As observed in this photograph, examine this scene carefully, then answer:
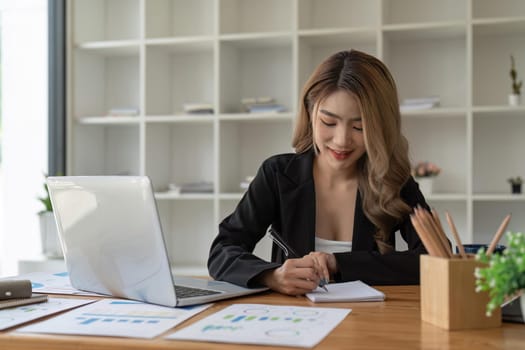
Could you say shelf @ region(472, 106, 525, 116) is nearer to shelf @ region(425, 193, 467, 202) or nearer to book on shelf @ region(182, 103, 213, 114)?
shelf @ region(425, 193, 467, 202)

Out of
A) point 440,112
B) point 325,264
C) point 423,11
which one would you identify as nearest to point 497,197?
point 440,112

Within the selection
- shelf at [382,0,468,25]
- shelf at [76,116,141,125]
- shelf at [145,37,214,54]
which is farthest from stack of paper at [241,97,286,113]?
shelf at [382,0,468,25]

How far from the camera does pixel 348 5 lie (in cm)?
395

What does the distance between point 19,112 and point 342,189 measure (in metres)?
2.73

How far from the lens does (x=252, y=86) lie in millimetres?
4125

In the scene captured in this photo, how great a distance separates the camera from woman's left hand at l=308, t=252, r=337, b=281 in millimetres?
1628

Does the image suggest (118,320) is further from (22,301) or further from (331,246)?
(331,246)

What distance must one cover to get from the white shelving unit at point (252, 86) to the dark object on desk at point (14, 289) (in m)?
2.28

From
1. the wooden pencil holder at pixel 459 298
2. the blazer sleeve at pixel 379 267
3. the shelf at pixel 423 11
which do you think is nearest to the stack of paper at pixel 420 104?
the shelf at pixel 423 11

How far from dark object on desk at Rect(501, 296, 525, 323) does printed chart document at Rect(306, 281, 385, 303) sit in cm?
29

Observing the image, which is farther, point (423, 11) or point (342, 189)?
point (423, 11)

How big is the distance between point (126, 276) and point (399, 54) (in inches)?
107

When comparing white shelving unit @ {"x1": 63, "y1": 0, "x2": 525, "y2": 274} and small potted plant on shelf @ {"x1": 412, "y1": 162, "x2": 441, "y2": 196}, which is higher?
white shelving unit @ {"x1": 63, "y1": 0, "x2": 525, "y2": 274}

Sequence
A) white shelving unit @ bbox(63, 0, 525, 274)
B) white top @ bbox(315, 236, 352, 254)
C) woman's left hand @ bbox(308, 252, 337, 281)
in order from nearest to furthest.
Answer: woman's left hand @ bbox(308, 252, 337, 281), white top @ bbox(315, 236, 352, 254), white shelving unit @ bbox(63, 0, 525, 274)
